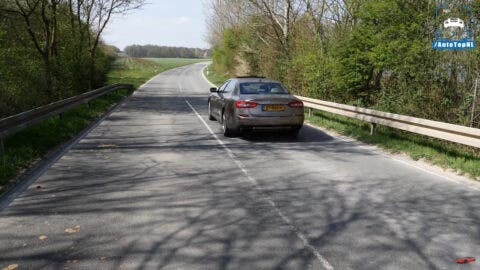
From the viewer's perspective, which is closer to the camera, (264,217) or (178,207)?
→ (264,217)

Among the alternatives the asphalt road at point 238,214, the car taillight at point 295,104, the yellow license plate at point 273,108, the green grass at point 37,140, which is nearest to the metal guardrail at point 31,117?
the green grass at point 37,140

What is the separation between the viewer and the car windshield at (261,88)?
10938 millimetres

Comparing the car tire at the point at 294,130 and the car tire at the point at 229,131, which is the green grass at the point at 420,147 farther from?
the car tire at the point at 229,131

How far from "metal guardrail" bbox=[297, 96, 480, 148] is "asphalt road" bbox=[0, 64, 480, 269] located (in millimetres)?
1113

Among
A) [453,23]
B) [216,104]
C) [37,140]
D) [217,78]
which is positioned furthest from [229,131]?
[217,78]

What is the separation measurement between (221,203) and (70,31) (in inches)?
747

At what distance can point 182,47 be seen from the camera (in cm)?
18375

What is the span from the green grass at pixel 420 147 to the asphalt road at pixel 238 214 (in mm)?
643

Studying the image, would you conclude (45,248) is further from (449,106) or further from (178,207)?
(449,106)

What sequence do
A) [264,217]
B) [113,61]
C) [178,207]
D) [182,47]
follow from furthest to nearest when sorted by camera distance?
[182,47] < [113,61] < [178,207] < [264,217]

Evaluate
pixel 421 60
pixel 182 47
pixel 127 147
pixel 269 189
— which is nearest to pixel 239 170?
pixel 269 189

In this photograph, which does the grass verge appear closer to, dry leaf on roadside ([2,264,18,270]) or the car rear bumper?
the car rear bumper

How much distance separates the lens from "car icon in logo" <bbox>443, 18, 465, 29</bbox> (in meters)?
11.4

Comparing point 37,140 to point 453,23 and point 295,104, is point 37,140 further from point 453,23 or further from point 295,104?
point 453,23
